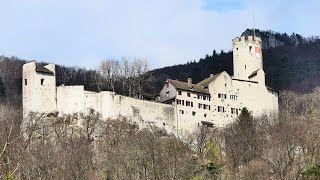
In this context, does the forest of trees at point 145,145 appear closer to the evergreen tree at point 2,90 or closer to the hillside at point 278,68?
the evergreen tree at point 2,90

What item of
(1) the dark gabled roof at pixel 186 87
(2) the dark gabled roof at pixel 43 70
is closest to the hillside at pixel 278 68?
(1) the dark gabled roof at pixel 186 87

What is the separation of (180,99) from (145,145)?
53.8 ft

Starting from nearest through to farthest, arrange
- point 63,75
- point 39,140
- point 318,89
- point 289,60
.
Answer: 1. point 39,140
2. point 318,89
3. point 63,75
4. point 289,60

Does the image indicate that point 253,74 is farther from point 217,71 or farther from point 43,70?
point 217,71

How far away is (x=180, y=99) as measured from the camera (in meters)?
63.7

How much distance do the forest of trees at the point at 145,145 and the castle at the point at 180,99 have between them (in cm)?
108

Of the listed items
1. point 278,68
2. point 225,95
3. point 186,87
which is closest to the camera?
point 186,87

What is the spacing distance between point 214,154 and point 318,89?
133 feet

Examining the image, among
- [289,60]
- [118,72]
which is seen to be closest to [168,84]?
[118,72]

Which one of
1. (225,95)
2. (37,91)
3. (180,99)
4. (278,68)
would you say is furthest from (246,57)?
(278,68)

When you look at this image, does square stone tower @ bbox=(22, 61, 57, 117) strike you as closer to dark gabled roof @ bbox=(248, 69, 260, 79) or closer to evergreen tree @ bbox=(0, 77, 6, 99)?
dark gabled roof @ bbox=(248, 69, 260, 79)

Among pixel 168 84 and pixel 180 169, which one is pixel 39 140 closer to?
pixel 168 84

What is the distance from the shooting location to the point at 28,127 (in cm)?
5825

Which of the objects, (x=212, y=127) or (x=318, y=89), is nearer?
(x=212, y=127)
